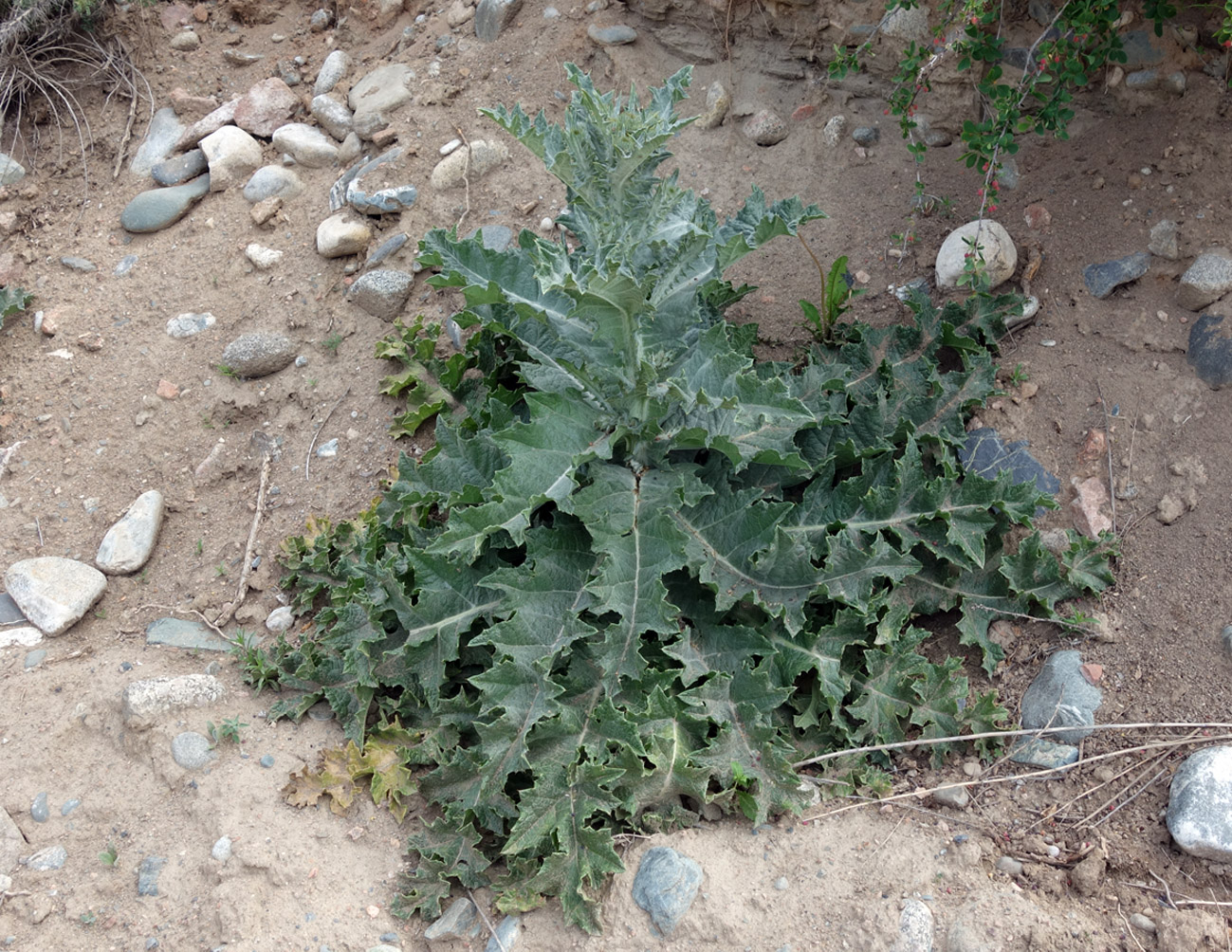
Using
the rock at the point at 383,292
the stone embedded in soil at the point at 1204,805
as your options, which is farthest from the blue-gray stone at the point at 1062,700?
the rock at the point at 383,292

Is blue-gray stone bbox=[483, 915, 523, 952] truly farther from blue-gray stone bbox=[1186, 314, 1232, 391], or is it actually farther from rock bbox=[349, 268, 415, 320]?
blue-gray stone bbox=[1186, 314, 1232, 391]

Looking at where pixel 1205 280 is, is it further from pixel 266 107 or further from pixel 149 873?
pixel 266 107

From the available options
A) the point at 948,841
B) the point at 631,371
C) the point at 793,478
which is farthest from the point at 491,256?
the point at 948,841

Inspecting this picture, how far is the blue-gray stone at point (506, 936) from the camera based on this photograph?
2514 millimetres

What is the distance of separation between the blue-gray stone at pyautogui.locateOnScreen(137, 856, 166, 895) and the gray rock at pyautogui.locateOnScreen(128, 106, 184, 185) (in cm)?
383

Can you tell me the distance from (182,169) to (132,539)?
228 cm

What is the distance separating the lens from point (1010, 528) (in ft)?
10.4

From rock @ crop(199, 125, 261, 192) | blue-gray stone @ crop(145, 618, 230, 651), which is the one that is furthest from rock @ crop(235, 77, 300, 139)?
blue-gray stone @ crop(145, 618, 230, 651)

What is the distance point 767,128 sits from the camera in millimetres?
4312

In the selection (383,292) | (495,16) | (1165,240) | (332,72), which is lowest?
(383,292)

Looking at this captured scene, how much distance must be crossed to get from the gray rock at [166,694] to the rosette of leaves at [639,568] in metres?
0.23

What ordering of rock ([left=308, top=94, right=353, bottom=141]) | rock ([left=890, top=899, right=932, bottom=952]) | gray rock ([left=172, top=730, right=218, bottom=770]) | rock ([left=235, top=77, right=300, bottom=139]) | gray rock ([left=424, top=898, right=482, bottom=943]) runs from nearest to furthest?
1. rock ([left=890, top=899, right=932, bottom=952])
2. gray rock ([left=424, top=898, right=482, bottom=943])
3. gray rock ([left=172, top=730, right=218, bottom=770])
4. rock ([left=308, top=94, right=353, bottom=141])
5. rock ([left=235, top=77, right=300, bottom=139])

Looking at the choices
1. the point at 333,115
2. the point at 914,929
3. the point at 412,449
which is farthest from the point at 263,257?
the point at 914,929

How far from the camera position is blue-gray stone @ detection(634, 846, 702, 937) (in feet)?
8.03
